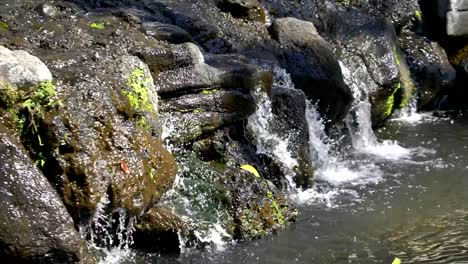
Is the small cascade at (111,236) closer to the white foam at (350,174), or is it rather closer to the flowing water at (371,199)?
the flowing water at (371,199)

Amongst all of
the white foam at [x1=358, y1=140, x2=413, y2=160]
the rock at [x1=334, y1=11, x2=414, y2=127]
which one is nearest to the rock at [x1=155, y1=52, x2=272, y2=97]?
the white foam at [x1=358, y1=140, x2=413, y2=160]

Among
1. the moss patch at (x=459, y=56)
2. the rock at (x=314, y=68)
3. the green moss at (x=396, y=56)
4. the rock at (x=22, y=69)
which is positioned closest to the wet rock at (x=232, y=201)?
the rock at (x=22, y=69)

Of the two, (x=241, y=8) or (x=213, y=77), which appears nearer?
(x=213, y=77)

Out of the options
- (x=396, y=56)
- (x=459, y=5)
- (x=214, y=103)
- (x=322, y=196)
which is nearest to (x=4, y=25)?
(x=214, y=103)

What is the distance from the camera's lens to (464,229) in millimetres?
6523

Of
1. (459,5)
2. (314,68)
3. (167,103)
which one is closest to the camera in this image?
(167,103)

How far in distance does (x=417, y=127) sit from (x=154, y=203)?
5.53 m

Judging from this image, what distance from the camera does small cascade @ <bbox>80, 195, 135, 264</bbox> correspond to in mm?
5559

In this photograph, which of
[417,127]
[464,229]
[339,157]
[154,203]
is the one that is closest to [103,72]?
[154,203]

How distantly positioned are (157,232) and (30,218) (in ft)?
4.79

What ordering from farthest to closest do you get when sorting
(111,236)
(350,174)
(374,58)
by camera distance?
(374,58)
(350,174)
(111,236)

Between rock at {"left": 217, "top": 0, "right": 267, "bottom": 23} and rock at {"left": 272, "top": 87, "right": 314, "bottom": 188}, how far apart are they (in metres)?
1.83

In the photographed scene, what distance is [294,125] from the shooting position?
7.88 metres

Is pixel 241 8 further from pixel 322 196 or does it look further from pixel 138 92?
pixel 138 92
